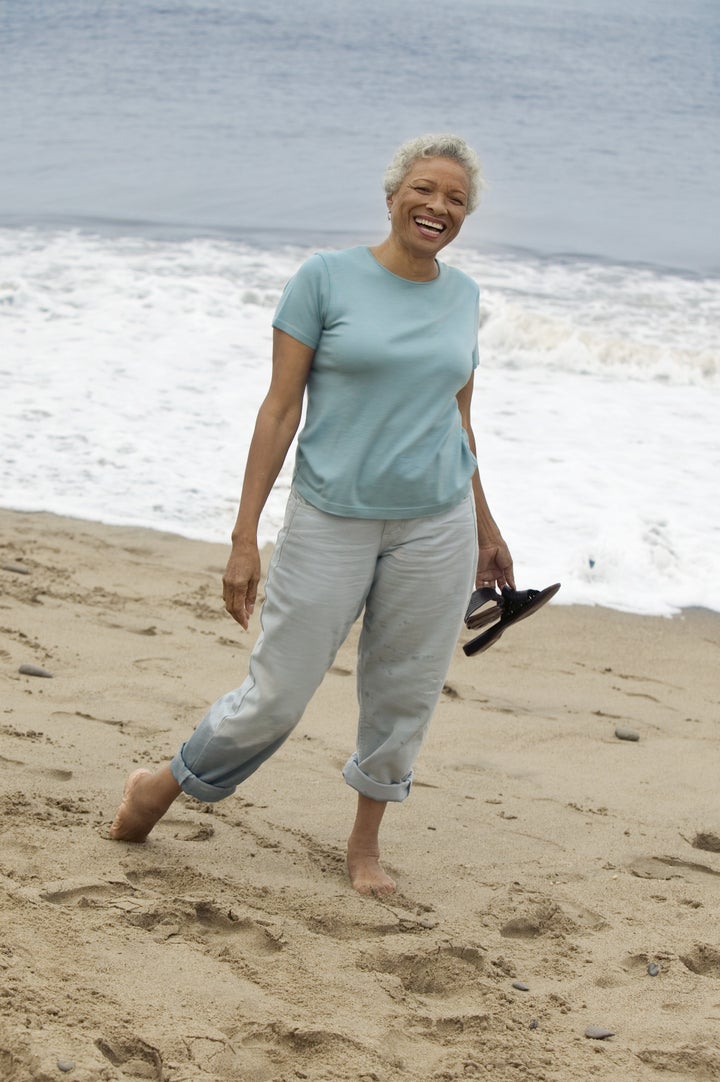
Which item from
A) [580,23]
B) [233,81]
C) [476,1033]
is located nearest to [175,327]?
[476,1033]

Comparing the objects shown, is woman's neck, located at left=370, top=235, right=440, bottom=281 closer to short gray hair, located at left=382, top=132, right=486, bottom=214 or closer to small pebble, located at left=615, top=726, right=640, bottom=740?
short gray hair, located at left=382, top=132, right=486, bottom=214

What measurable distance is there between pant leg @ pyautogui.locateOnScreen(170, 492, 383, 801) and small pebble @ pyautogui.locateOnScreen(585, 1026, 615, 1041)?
984 millimetres

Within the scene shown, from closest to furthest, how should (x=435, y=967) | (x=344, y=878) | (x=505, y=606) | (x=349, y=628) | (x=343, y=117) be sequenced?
(x=435, y=967), (x=349, y=628), (x=344, y=878), (x=505, y=606), (x=343, y=117)

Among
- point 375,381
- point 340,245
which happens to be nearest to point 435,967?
point 375,381

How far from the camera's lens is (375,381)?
2842mm

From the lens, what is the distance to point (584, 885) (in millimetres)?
3379

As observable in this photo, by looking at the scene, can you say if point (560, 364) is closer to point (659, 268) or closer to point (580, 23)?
point (659, 268)

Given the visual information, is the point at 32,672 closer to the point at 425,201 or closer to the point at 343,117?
the point at 425,201

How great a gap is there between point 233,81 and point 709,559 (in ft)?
80.6

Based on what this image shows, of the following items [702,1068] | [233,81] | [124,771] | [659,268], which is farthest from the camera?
[233,81]

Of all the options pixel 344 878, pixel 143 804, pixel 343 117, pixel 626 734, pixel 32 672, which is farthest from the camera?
pixel 343 117

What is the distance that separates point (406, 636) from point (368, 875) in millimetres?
687

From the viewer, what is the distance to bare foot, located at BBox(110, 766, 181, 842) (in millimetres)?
3152

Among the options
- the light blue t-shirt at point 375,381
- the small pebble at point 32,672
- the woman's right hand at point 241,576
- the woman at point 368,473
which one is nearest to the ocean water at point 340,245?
the small pebble at point 32,672
